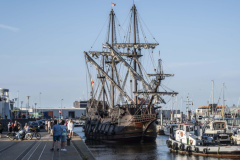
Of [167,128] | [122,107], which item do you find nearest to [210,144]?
[122,107]

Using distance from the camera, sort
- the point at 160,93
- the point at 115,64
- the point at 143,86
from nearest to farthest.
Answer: the point at 160,93
the point at 143,86
the point at 115,64

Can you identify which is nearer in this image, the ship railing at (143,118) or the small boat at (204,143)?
the small boat at (204,143)

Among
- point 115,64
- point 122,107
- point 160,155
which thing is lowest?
point 160,155

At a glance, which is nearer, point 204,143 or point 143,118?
point 204,143

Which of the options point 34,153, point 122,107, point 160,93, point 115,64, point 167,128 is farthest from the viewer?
point 167,128

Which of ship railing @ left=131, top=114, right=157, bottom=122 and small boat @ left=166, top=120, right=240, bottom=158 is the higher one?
ship railing @ left=131, top=114, right=157, bottom=122

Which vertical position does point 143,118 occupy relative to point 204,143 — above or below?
above

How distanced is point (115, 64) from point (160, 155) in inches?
1381

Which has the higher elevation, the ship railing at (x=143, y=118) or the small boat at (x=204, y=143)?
the ship railing at (x=143, y=118)

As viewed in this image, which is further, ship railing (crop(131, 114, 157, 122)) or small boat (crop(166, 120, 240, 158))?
ship railing (crop(131, 114, 157, 122))

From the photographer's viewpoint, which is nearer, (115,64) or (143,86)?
(143,86)

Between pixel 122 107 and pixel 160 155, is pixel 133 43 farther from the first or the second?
pixel 160 155

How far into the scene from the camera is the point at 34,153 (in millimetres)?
29531

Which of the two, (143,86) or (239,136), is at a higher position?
(143,86)
